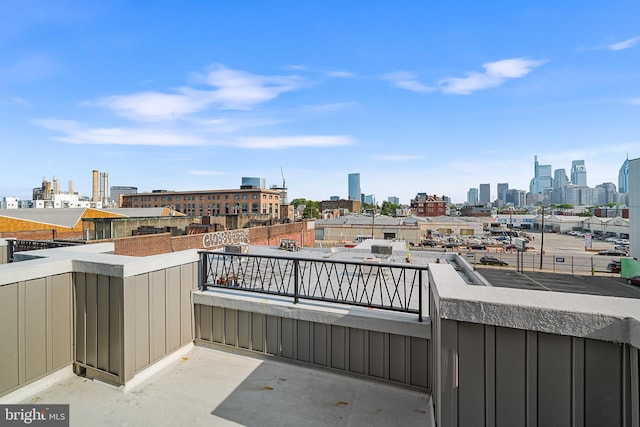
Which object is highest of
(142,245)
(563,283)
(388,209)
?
(388,209)

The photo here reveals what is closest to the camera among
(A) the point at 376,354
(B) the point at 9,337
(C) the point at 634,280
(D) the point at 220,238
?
(B) the point at 9,337

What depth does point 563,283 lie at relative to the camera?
2703cm

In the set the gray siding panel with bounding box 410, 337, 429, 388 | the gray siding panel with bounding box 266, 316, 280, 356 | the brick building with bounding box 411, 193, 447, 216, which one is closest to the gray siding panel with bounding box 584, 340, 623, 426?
the gray siding panel with bounding box 410, 337, 429, 388

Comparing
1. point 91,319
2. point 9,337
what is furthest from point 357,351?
point 9,337

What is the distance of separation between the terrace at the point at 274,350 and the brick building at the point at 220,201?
76.4 meters

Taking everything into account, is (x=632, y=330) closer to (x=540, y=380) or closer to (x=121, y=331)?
(x=540, y=380)

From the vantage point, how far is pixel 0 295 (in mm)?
3436

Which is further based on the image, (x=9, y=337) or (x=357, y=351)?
(x=357, y=351)

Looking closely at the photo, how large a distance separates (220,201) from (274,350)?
3420 inches

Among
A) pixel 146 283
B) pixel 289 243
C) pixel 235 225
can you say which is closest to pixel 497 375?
pixel 146 283

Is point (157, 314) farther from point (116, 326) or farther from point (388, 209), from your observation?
point (388, 209)

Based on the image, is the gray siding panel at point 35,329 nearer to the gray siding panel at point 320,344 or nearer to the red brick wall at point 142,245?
the gray siding panel at point 320,344

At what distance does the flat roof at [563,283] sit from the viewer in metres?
24.2

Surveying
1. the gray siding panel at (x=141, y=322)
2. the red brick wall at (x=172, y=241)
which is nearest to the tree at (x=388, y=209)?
the red brick wall at (x=172, y=241)
